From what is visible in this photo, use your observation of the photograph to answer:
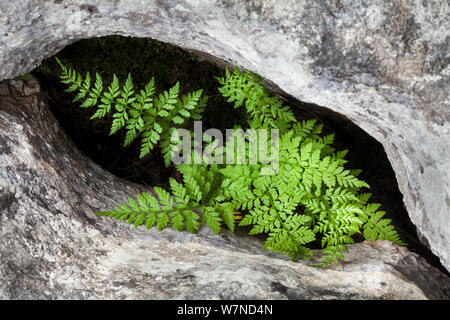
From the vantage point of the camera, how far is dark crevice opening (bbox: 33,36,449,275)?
407cm

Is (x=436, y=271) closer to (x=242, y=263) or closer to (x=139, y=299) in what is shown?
(x=242, y=263)

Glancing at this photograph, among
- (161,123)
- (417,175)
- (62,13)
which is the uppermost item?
(62,13)

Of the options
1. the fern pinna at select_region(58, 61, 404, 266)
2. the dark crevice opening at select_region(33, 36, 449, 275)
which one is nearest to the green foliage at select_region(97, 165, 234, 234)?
the fern pinna at select_region(58, 61, 404, 266)

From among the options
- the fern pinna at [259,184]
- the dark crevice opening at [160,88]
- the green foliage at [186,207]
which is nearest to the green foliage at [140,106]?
the fern pinna at [259,184]

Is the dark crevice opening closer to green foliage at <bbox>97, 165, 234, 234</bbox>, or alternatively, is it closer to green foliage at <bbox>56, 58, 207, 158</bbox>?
green foliage at <bbox>56, 58, 207, 158</bbox>

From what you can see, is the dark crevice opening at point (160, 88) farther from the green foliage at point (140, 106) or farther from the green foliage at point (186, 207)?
the green foliage at point (186, 207)

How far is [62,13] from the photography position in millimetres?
2555

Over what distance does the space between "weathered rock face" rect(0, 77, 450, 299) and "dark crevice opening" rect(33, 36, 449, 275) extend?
865 mm

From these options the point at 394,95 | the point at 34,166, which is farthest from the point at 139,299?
the point at 394,95

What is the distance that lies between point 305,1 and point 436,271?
7.77 feet

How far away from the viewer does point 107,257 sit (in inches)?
108

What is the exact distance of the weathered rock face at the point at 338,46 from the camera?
221cm

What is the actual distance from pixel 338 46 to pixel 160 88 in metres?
2.37

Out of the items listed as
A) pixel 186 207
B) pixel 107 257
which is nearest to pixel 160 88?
pixel 186 207
